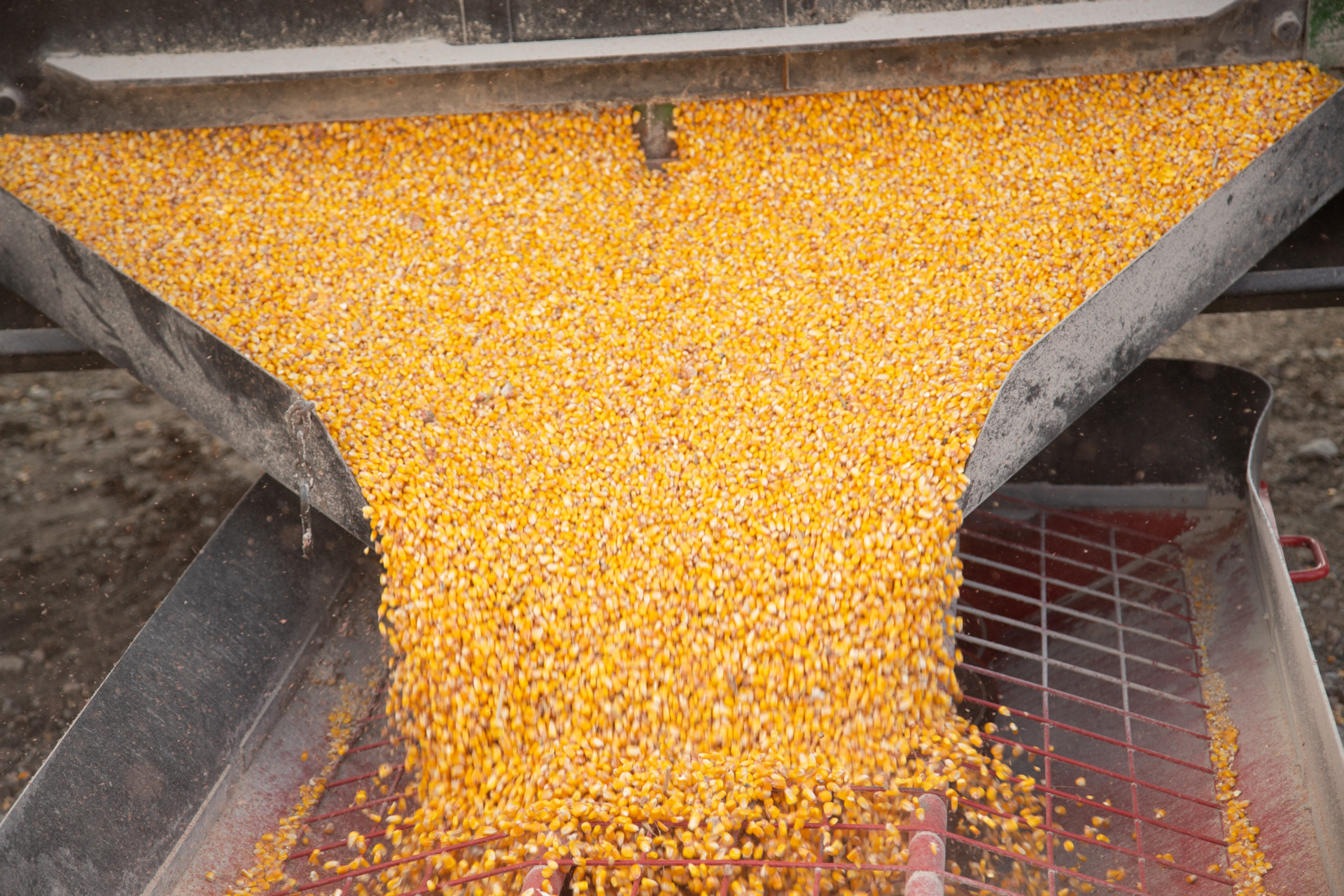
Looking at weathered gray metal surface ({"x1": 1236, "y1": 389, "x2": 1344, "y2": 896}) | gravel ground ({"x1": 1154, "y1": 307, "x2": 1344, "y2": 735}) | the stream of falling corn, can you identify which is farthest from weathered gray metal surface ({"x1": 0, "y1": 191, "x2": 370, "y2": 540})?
gravel ground ({"x1": 1154, "y1": 307, "x2": 1344, "y2": 735})

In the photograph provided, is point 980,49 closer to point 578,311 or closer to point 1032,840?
point 578,311

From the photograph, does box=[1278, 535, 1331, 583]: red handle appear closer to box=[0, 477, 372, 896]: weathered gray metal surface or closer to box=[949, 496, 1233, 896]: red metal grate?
box=[949, 496, 1233, 896]: red metal grate

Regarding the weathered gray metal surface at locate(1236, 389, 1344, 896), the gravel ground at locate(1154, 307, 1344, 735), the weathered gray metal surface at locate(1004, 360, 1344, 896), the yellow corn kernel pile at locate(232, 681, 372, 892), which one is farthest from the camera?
the gravel ground at locate(1154, 307, 1344, 735)

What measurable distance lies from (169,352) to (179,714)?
3.06 feet

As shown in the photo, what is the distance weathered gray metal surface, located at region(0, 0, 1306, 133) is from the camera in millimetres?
2914

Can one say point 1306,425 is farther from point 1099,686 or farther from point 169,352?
point 169,352

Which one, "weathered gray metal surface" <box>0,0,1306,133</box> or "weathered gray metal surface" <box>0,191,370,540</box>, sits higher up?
"weathered gray metal surface" <box>0,0,1306,133</box>

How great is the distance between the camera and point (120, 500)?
4.55 m

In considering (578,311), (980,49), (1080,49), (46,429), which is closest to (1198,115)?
(1080,49)

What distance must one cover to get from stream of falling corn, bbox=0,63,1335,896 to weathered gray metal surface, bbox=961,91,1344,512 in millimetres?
111

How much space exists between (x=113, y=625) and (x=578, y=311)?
252cm

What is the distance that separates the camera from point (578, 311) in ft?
9.37

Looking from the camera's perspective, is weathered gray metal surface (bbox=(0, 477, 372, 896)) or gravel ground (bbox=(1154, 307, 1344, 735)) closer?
weathered gray metal surface (bbox=(0, 477, 372, 896))

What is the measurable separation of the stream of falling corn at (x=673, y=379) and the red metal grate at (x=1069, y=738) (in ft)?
0.31
